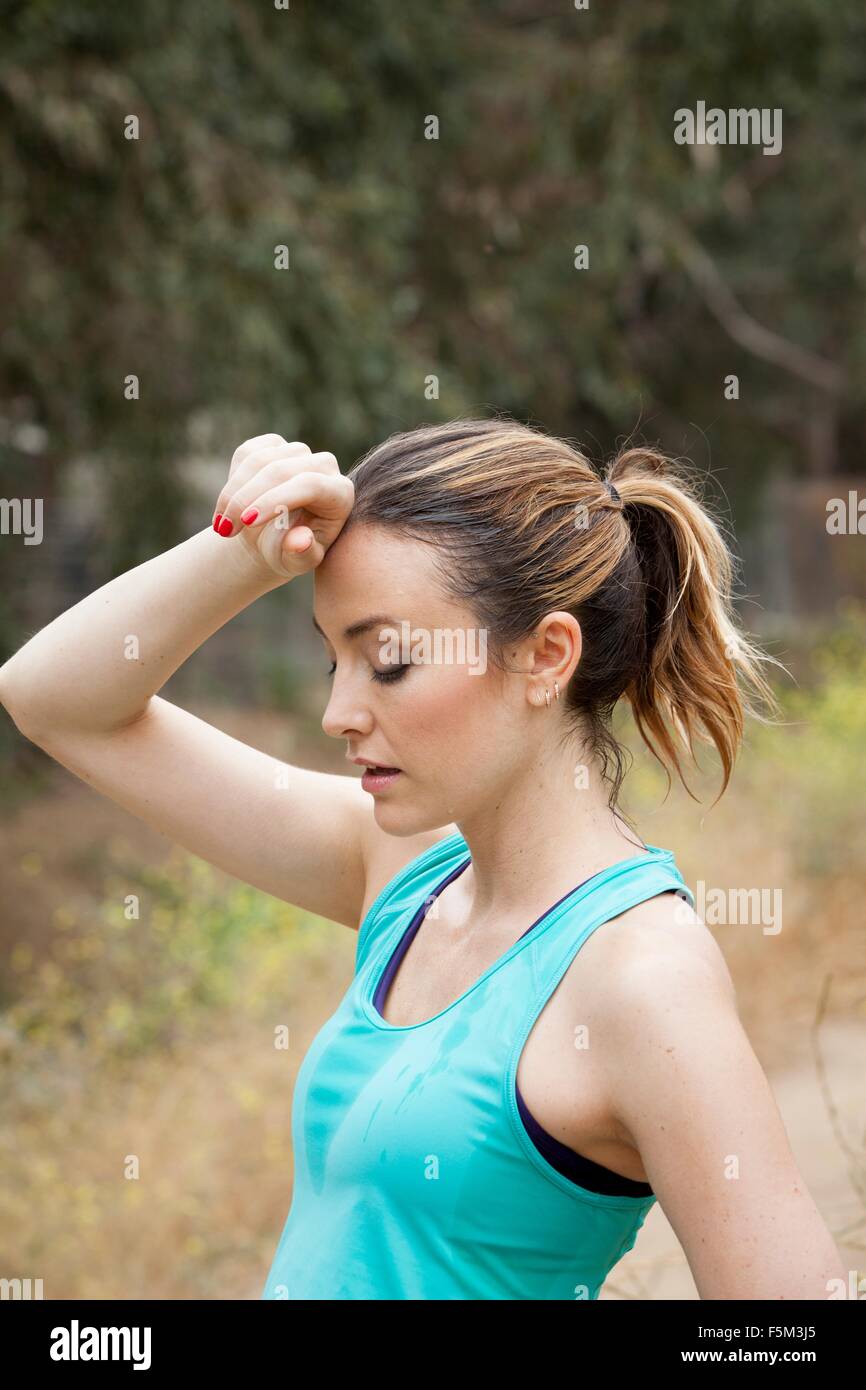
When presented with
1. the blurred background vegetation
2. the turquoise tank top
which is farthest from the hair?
the blurred background vegetation

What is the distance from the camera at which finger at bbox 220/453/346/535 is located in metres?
1.64

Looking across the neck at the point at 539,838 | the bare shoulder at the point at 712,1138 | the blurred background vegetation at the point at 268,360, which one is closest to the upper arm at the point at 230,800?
the neck at the point at 539,838

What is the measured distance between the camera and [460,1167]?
1.47 m

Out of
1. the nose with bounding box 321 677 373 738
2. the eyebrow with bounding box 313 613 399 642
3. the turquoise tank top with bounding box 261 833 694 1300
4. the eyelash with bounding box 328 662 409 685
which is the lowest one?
the turquoise tank top with bounding box 261 833 694 1300

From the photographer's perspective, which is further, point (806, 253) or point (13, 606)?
point (806, 253)

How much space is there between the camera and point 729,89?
865cm

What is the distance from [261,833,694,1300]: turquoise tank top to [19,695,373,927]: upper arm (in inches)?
15.2

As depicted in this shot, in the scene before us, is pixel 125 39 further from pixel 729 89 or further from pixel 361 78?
pixel 729 89

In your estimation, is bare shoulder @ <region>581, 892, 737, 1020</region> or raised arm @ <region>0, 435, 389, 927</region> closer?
bare shoulder @ <region>581, 892, 737, 1020</region>

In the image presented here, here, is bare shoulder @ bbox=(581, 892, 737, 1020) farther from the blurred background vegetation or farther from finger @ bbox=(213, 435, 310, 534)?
the blurred background vegetation

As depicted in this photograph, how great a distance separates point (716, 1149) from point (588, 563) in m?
0.68

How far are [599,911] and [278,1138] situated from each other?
142 inches

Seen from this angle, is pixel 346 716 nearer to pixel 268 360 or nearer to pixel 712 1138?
pixel 712 1138

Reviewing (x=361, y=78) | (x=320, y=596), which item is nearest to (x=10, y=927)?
(x=361, y=78)
